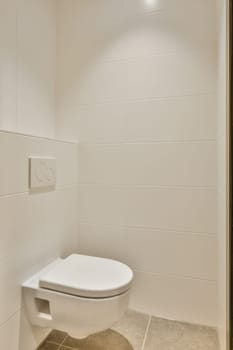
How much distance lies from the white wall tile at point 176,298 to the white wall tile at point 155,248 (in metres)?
0.06

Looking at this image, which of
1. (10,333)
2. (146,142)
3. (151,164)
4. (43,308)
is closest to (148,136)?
(146,142)

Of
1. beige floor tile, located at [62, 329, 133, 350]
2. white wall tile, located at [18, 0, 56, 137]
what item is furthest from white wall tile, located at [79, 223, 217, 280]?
white wall tile, located at [18, 0, 56, 137]

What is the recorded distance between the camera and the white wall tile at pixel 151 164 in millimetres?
1411

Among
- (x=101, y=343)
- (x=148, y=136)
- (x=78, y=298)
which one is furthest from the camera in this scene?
(x=148, y=136)

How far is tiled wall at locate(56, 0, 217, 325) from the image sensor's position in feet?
4.63

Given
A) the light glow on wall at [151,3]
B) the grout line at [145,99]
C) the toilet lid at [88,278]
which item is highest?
the light glow on wall at [151,3]

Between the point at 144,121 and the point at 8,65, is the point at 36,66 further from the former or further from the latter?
the point at 144,121

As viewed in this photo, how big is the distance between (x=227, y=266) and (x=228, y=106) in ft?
2.25

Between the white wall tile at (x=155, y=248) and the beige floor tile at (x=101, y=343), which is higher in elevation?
the white wall tile at (x=155, y=248)

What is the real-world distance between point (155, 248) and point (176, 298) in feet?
1.10

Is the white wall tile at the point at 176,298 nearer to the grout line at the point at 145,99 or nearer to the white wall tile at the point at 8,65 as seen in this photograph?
the grout line at the point at 145,99

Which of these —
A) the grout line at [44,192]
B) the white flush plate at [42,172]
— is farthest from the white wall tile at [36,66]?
the grout line at [44,192]

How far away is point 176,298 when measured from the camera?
1.47 metres

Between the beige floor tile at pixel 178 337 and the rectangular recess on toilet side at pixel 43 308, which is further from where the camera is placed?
the beige floor tile at pixel 178 337
